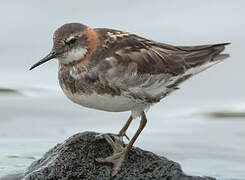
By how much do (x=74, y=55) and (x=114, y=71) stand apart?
70 cm

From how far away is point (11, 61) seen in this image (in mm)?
17844

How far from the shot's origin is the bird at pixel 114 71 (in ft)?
35.3

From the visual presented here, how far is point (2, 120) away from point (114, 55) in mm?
5730

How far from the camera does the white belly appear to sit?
10.7m

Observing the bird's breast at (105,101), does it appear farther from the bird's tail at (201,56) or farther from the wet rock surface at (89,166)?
the bird's tail at (201,56)

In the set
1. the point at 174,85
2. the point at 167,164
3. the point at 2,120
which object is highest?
the point at 174,85

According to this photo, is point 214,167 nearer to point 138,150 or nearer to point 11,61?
point 138,150

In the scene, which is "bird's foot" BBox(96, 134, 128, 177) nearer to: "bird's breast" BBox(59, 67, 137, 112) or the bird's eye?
"bird's breast" BBox(59, 67, 137, 112)

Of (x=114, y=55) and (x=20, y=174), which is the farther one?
(x=20, y=174)

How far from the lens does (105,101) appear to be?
10.7 meters

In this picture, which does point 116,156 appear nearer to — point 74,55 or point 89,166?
point 89,166

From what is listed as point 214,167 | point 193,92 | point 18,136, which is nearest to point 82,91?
point 214,167

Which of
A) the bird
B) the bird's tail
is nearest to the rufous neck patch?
the bird

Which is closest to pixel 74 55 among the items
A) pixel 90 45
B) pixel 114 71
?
pixel 90 45
